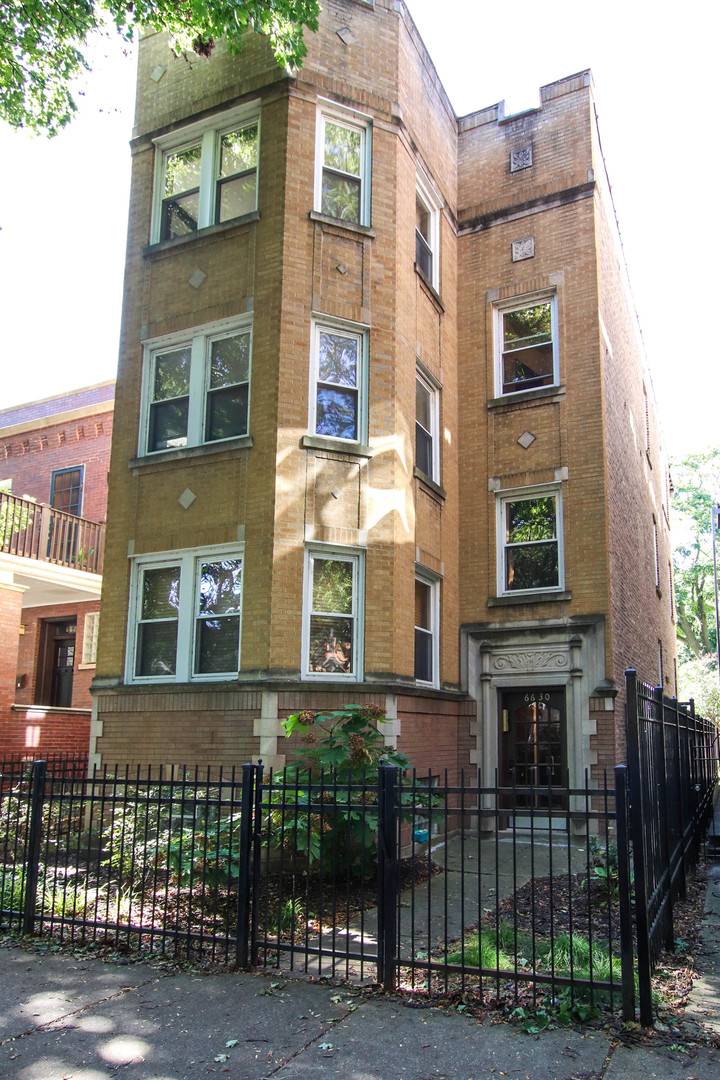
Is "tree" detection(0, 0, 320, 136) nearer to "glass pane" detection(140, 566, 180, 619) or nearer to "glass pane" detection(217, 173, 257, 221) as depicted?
"glass pane" detection(217, 173, 257, 221)

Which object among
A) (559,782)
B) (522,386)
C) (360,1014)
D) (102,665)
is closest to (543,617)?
(559,782)

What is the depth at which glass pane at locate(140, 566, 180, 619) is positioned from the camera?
40.6 ft

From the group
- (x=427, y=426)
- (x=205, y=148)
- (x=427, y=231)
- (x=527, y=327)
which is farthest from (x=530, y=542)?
(x=205, y=148)

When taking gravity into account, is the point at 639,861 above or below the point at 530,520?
below

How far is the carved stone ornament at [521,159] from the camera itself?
15.9m

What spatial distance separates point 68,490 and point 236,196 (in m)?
11.3

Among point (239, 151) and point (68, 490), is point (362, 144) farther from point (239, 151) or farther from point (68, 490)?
point (68, 490)

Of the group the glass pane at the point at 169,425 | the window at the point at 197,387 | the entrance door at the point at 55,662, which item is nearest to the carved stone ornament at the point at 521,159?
the window at the point at 197,387

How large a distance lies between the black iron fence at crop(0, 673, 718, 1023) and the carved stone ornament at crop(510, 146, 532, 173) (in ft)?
36.2

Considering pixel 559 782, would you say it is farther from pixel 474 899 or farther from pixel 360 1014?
pixel 360 1014

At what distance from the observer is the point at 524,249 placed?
619 inches

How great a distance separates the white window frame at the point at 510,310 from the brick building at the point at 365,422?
0.05 meters

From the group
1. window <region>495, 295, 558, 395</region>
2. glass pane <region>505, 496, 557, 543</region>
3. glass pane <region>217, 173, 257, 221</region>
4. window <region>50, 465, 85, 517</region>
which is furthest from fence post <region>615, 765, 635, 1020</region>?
window <region>50, 465, 85, 517</region>

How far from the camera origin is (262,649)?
11164 millimetres
